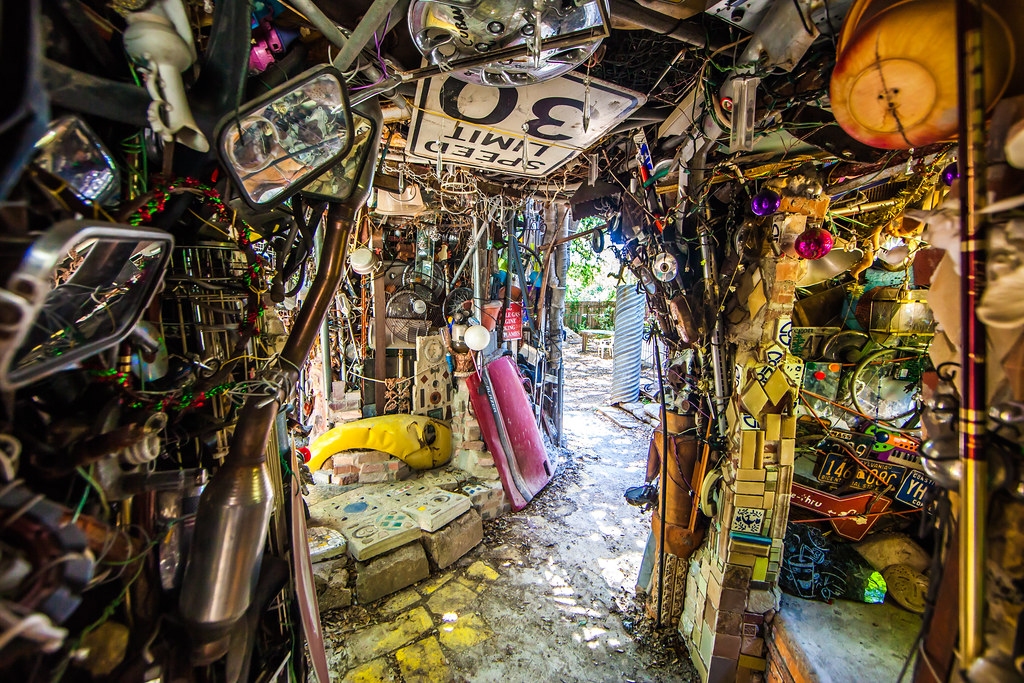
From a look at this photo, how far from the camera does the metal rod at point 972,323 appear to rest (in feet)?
3.89

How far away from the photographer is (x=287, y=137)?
65.3 inches

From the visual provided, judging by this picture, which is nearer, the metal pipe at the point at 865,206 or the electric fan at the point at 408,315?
the metal pipe at the point at 865,206

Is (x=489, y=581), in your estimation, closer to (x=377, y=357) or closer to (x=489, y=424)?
(x=489, y=424)

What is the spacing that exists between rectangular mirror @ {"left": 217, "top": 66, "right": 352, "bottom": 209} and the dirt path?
4226 mm

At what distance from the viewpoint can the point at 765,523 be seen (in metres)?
3.34

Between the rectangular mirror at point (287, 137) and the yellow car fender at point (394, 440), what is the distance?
5.30 metres

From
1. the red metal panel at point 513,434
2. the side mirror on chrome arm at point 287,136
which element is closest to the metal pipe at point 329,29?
the side mirror on chrome arm at point 287,136

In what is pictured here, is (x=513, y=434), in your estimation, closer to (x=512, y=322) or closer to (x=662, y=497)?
(x=512, y=322)

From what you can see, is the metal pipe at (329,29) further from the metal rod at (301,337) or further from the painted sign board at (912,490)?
the painted sign board at (912,490)

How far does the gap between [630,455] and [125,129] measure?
346 inches

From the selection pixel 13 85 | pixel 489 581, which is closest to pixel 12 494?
pixel 13 85

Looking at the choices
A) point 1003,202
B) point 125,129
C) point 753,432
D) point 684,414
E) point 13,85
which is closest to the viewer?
point 13,85

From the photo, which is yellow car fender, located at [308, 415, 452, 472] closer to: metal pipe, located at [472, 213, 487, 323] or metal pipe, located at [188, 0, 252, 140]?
metal pipe, located at [472, 213, 487, 323]

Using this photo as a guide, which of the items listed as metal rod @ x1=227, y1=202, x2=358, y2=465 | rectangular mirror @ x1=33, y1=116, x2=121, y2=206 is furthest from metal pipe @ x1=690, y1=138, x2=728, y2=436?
rectangular mirror @ x1=33, y1=116, x2=121, y2=206
